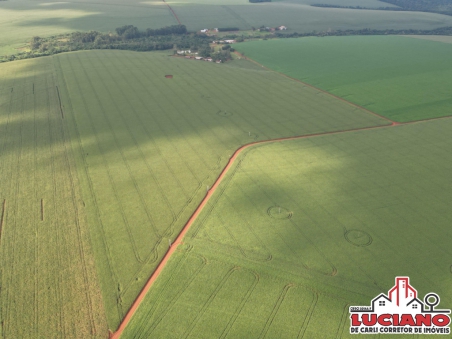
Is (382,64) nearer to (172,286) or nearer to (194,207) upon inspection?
(194,207)

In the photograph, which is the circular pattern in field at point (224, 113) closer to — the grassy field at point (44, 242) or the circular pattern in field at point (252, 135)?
the circular pattern in field at point (252, 135)

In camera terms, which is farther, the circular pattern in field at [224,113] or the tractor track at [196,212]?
the circular pattern in field at [224,113]

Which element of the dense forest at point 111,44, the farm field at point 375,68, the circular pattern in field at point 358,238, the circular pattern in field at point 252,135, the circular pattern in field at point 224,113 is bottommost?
the circular pattern in field at point 358,238

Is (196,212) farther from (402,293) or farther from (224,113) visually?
(224,113)

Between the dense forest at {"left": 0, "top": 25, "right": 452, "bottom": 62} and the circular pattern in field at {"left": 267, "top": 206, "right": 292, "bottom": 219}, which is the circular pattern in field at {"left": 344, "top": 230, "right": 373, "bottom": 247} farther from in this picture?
the dense forest at {"left": 0, "top": 25, "right": 452, "bottom": 62}

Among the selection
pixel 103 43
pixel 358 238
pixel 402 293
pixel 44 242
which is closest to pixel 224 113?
pixel 358 238

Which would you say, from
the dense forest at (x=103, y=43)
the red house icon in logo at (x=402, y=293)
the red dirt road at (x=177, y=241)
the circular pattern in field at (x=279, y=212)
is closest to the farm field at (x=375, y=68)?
the dense forest at (x=103, y=43)
